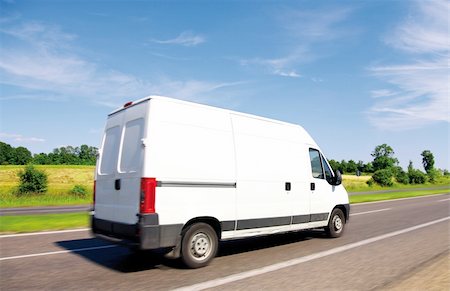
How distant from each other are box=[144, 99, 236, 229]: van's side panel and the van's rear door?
267mm

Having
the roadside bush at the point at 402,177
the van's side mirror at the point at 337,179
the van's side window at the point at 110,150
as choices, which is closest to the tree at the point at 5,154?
the roadside bush at the point at 402,177

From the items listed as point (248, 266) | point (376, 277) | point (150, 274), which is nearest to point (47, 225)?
point (150, 274)

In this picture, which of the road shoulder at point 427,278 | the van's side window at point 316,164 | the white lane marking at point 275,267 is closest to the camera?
the road shoulder at point 427,278

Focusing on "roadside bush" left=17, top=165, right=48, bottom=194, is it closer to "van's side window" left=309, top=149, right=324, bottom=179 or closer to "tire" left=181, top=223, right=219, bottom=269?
"van's side window" left=309, top=149, right=324, bottom=179

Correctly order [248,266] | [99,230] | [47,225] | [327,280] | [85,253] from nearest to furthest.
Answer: [327,280] < [248,266] < [99,230] < [85,253] < [47,225]

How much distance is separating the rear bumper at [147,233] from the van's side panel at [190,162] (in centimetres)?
11

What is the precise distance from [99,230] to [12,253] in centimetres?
204

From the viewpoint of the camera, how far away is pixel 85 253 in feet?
22.4

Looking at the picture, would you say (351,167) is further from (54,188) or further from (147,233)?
(147,233)

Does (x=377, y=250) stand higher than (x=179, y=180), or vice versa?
(x=179, y=180)

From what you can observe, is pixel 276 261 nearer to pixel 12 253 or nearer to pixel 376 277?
pixel 376 277

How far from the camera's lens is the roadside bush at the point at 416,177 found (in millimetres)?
68062

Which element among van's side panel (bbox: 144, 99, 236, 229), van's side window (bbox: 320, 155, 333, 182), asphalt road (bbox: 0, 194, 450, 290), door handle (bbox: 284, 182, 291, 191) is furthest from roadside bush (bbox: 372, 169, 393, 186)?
van's side panel (bbox: 144, 99, 236, 229)

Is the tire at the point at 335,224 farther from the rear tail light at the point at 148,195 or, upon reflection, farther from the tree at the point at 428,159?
the tree at the point at 428,159
